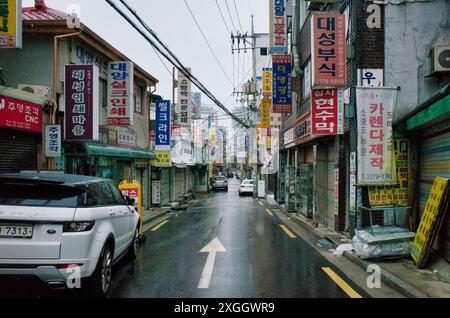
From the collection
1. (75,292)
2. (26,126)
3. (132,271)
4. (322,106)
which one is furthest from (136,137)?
(75,292)

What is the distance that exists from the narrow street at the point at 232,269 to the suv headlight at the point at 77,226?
1343 millimetres

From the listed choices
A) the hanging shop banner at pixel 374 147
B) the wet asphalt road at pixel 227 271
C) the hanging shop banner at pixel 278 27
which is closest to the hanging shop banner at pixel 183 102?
the hanging shop banner at pixel 278 27

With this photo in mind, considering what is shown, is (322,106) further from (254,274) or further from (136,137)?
(136,137)

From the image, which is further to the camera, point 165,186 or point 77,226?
point 165,186

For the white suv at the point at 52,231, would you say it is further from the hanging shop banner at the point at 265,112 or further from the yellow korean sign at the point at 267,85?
the hanging shop banner at the point at 265,112

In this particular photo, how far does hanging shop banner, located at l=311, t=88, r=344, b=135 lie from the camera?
10.1 metres

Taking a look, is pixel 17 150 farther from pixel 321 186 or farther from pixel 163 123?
pixel 163 123

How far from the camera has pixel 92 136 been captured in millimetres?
11367

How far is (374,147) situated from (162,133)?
45.3 feet

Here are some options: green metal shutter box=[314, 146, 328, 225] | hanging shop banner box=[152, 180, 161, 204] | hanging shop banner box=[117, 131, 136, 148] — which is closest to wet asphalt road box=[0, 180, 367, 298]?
green metal shutter box=[314, 146, 328, 225]

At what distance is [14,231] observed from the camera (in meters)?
4.77

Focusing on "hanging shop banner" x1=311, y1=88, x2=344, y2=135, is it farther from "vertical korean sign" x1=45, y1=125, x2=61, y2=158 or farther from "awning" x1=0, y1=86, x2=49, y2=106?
"awning" x1=0, y1=86, x2=49, y2=106

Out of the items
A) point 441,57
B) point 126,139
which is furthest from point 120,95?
point 441,57

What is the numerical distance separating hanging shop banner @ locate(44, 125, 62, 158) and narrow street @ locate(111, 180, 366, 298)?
12.4 feet
